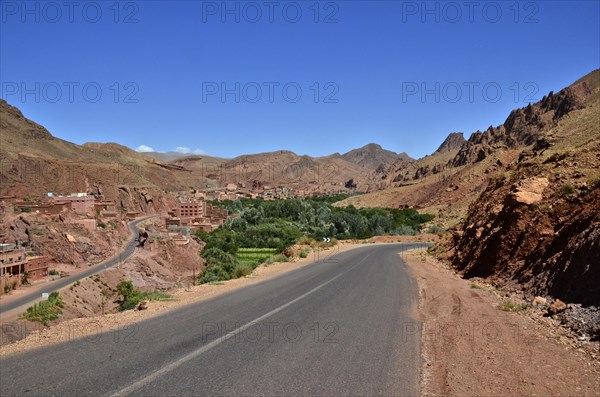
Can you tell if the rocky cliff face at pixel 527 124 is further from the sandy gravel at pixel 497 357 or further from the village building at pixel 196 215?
the sandy gravel at pixel 497 357

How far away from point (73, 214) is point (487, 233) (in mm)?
48285

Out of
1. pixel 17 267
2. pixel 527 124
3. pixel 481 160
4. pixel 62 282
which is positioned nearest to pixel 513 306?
pixel 62 282

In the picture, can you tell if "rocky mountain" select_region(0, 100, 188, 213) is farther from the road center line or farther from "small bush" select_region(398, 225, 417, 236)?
the road center line

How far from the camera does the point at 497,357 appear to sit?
293 inches

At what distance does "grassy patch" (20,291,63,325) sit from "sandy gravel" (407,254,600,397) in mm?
18029

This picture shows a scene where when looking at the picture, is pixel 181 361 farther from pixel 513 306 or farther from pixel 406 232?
pixel 406 232

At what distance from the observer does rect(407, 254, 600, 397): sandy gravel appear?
6207mm

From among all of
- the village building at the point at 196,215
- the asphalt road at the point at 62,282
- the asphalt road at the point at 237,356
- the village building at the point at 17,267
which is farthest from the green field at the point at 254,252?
the asphalt road at the point at 237,356

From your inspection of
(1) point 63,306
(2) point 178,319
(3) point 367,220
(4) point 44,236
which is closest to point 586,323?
(2) point 178,319

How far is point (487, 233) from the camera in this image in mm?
19875

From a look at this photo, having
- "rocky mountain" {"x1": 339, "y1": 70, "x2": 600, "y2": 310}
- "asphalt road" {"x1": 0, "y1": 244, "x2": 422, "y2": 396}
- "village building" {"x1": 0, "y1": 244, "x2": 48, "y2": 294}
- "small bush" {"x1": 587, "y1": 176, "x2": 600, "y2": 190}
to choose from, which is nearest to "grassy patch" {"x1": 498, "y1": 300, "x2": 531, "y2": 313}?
"rocky mountain" {"x1": 339, "y1": 70, "x2": 600, "y2": 310}

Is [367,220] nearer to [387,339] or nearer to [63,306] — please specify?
[63,306]

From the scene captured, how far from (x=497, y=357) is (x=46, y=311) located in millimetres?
22872

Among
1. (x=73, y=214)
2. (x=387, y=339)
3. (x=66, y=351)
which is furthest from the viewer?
(x=73, y=214)
